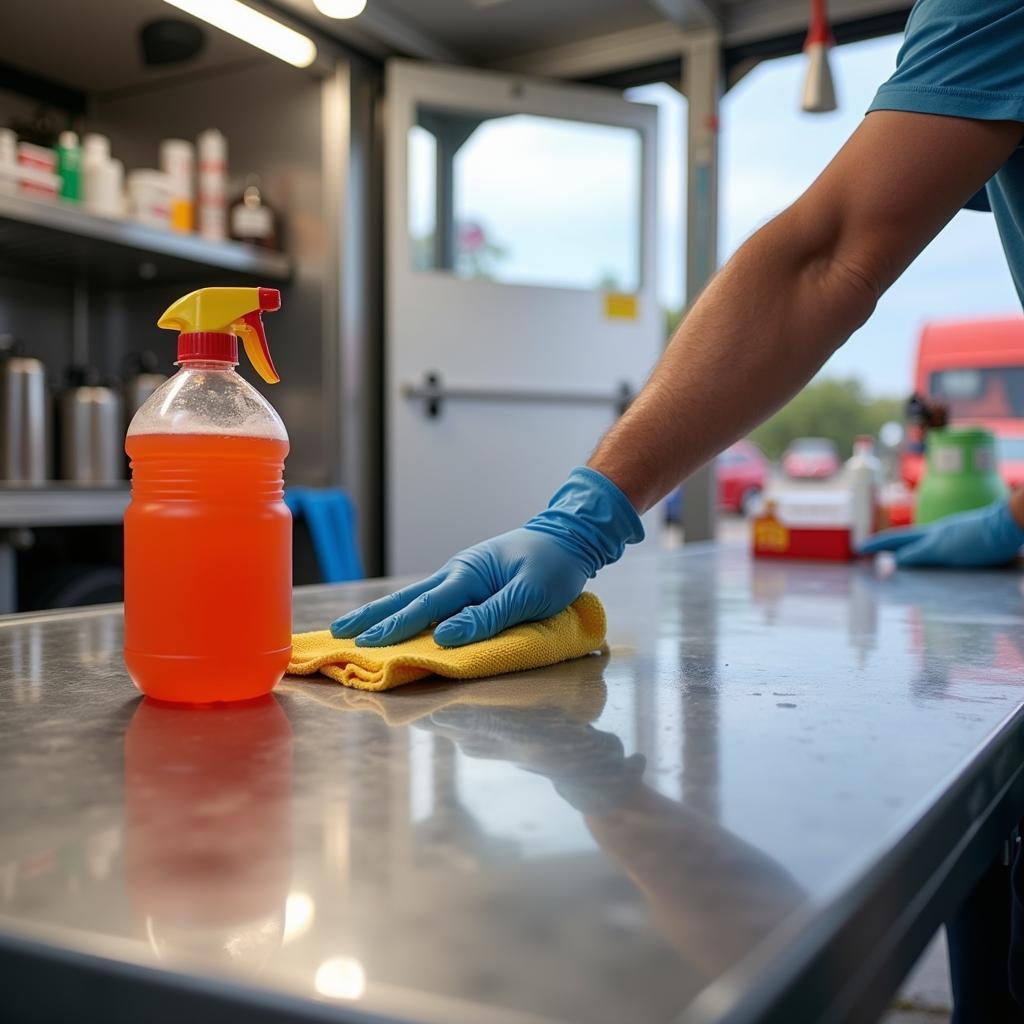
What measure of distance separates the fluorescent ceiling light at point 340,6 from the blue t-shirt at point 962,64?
2.01 metres

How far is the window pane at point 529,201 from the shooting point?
→ 358 cm

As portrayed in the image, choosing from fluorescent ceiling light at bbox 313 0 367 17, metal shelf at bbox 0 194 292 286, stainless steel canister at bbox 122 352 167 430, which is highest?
fluorescent ceiling light at bbox 313 0 367 17

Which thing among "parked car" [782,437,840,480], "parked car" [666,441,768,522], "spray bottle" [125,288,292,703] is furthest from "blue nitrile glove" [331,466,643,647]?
"parked car" [782,437,840,480]

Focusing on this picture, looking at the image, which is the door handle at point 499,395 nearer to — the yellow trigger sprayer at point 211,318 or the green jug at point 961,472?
the green jug at point 961,472

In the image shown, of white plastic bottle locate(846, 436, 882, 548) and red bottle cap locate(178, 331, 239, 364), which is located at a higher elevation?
red bottle cap locate(178, 331, 239, 364)

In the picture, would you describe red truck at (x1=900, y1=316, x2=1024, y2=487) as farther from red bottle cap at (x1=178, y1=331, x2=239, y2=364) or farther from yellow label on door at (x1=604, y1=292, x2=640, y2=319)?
red bottle cap at (x1=178, y1=331, x2=239, y2=364)

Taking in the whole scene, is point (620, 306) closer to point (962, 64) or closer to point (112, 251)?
point (112, 251)

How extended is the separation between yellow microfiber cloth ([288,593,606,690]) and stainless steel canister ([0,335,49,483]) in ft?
6.80

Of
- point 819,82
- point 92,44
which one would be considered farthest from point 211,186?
point 819,82

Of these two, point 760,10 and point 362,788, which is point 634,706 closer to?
point 362,788

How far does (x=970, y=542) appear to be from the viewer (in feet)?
5.91

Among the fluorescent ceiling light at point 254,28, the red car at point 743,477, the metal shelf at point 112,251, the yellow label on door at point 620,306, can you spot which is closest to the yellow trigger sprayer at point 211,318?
the metal shelf at point 112,251

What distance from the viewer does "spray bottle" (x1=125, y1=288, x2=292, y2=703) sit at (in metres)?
0.63

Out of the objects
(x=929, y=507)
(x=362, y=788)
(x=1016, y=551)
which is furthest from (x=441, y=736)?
(x=929, y=507)
